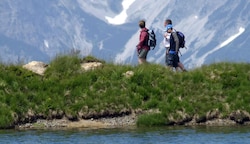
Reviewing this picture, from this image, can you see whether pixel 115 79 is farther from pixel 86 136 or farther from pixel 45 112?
pixel 86 136

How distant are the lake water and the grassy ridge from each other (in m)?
1.59

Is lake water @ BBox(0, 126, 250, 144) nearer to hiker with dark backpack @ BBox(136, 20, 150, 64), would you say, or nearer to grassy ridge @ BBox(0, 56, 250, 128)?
grassy ridge @ BBox(0, 56, 250, 128)

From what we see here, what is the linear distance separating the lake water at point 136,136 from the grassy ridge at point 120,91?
1.59 m

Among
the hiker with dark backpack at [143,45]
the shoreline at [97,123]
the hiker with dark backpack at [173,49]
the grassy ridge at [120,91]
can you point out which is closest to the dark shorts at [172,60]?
the hiker with dark backpack at [173,49]

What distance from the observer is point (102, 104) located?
31766 mm

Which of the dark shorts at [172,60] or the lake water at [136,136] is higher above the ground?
the dark shorts at [172,60]

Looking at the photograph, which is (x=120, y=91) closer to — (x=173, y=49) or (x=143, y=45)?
(x=173, y=49)

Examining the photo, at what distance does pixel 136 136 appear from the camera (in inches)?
1078

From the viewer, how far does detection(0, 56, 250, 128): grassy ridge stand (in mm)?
31250

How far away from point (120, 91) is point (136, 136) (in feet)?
16.6

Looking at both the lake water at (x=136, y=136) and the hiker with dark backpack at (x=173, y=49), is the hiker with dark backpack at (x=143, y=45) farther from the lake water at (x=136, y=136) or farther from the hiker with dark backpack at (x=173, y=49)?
the lake water at (x=136, y=136)

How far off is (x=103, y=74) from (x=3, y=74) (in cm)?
370

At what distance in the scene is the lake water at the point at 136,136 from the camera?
26.0 m

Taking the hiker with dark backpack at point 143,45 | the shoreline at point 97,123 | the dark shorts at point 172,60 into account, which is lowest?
the shoreline at point 97,123
